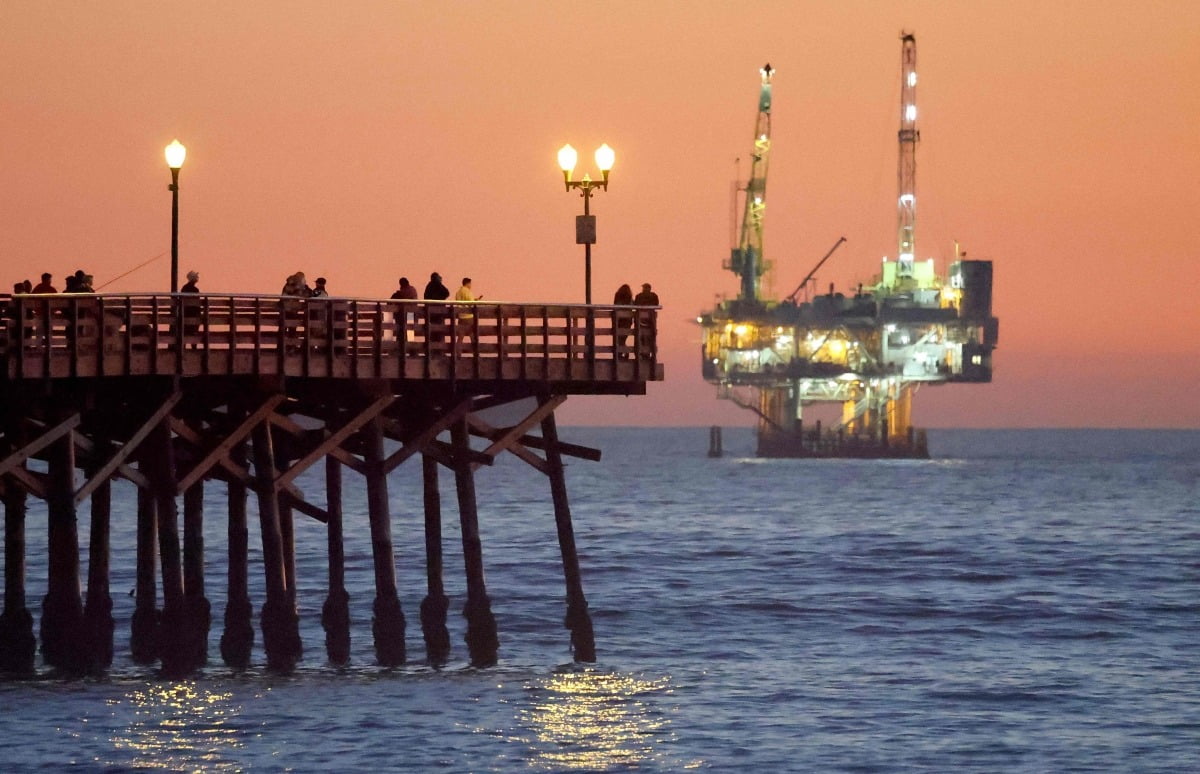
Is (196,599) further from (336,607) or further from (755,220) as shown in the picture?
(755,220)

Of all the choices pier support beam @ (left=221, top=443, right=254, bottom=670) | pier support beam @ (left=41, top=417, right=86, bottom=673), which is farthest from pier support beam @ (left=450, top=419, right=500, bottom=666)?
pier support beam @ (left=41, top=417, right=86, bottom=673)

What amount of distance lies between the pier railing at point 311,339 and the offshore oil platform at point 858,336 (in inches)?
5355

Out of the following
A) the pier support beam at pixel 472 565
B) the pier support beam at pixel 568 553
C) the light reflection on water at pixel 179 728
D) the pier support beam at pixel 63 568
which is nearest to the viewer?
the light reflection on water at pixel 179 728

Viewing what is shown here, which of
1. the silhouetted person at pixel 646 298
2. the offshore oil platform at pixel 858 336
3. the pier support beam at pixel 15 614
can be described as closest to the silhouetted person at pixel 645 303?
the silhouetted person at pixel 646 298

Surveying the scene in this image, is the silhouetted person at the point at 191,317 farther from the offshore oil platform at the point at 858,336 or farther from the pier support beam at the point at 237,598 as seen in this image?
the offshore oil platform at the point at 858,336

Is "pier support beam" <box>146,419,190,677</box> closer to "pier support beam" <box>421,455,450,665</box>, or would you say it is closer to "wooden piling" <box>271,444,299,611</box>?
"wooden piling" <box>271,444,299,611</box>

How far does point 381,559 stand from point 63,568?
16.7 ft

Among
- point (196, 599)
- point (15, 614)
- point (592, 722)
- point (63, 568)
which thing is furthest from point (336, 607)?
point (592, 722)

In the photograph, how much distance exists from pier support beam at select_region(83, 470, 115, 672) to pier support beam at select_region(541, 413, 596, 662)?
6.70 metres

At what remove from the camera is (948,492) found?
137375 millimetres

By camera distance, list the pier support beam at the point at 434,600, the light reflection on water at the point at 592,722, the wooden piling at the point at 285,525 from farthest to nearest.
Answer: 1. the pier support beam at the point at 434,600
2. the wooden piling at the point at 285,525
3. the light reflection on water at the point at 592,722

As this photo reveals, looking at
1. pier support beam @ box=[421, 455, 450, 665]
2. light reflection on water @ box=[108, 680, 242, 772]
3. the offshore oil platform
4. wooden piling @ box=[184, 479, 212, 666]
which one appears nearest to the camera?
light reflection on water @ box=[108, 680, 242, 772]

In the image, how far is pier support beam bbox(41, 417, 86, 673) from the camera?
110ft

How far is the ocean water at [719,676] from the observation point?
101ft
